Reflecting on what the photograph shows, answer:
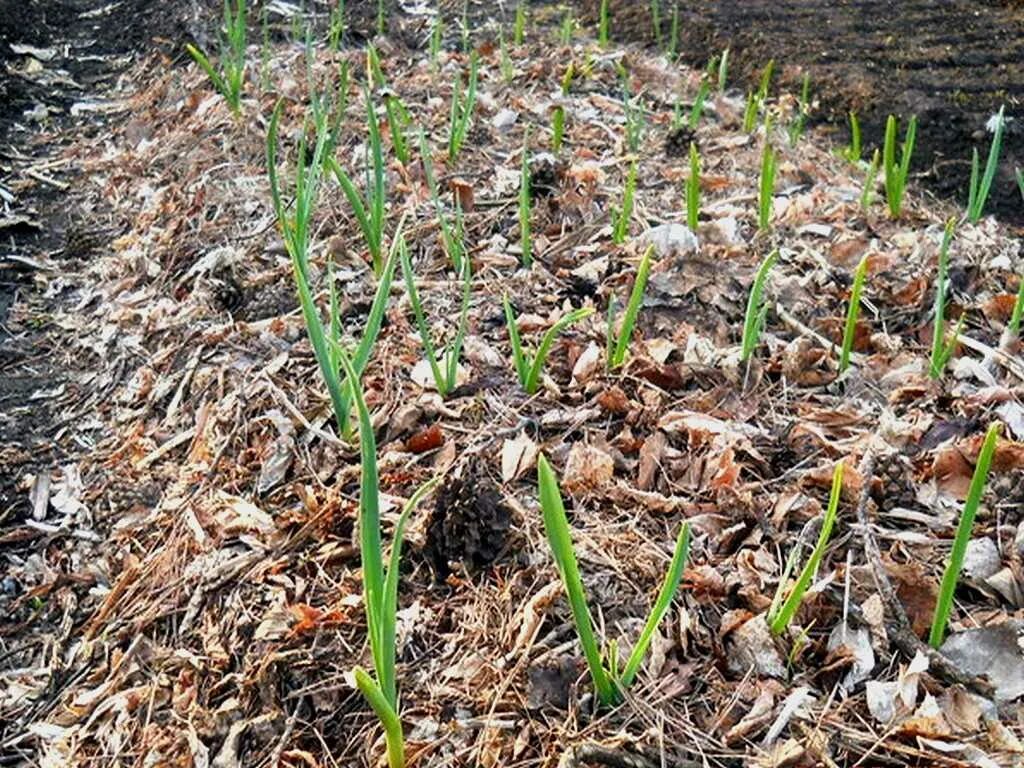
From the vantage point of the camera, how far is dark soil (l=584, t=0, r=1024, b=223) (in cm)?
328

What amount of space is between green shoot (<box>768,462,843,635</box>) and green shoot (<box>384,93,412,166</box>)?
64.8 inches

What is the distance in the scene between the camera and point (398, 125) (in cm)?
306

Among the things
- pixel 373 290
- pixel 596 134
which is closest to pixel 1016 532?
pixel 373 290

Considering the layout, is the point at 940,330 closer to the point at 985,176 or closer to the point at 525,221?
the point at 985,176

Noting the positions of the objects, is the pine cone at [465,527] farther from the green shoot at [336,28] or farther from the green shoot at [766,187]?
the green shoot at [336,28]

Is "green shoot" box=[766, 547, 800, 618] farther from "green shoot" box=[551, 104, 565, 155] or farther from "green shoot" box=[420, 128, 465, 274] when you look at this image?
"green shoot" box=[551, 104, 565, 155]

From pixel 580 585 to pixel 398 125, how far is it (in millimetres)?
2182

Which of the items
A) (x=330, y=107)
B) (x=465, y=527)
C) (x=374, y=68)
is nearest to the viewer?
(x=465, y=527)

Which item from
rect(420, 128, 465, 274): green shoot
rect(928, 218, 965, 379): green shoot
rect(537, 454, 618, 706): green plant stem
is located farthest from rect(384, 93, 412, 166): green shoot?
rect(537, 454, 618, 706): green plant stem

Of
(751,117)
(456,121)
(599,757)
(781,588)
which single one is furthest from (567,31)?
(599,757)

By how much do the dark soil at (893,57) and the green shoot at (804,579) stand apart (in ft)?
6.89

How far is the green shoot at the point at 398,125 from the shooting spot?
259cm

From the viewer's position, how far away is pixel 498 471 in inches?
68.6

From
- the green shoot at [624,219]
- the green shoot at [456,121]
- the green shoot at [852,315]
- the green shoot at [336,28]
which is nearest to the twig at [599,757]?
the green shoot at [852,315]
